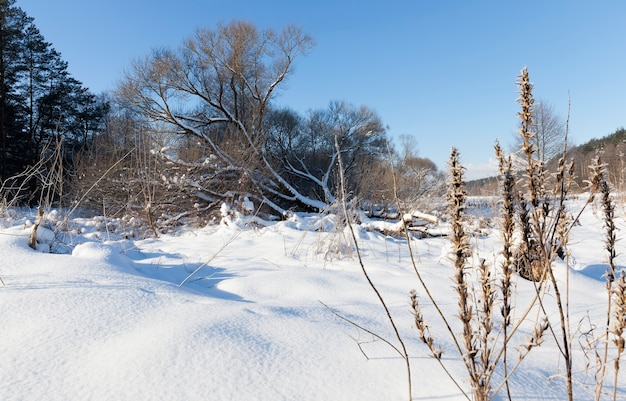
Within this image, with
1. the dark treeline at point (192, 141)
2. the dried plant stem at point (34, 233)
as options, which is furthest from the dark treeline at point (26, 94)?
the dried plant stem at point (34, 233)

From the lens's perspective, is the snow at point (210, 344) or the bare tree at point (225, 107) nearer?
the snow at point (210, 344)

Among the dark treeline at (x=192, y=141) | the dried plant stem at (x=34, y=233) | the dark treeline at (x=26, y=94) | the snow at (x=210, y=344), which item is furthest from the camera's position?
the dark treeline at (x=26, y=94)

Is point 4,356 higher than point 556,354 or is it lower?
higher

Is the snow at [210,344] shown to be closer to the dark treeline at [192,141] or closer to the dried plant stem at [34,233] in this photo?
the dried plant stem at [34,233]

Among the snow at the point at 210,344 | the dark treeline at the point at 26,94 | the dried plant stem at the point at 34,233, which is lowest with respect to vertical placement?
the snow at the point at 210,344

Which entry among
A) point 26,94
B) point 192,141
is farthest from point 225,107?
point 26,94

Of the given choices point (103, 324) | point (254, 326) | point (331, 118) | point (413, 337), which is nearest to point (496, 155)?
point (413, 337)

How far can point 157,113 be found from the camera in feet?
41.7

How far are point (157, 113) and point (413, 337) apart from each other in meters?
13.3

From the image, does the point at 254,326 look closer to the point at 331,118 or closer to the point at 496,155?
the point at 496,155

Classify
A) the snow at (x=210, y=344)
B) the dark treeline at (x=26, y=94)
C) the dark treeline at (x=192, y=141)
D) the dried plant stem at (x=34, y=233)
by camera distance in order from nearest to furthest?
the snow at (x=210, y=344) < the dried plant stem at (x=34, y=233) < the dark treeline at (x=192, y=141) < the dark treeline at (x=26, y=94)

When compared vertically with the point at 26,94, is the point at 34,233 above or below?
below

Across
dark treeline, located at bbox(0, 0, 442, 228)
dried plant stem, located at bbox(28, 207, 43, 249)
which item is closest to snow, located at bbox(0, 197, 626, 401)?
dried plant stem, located at bbox(28, 207, 43, 249)

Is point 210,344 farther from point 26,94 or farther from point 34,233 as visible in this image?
point 26,94
